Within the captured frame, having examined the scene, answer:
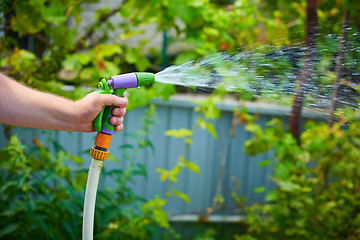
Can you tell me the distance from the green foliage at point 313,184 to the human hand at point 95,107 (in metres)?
1.51

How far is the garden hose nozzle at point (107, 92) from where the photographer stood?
110cm

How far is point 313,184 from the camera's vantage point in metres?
2.49

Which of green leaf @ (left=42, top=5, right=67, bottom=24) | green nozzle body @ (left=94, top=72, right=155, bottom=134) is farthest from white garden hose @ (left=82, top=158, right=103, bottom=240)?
green leaf @ (left=42, top=5, right=67, bottom=24)

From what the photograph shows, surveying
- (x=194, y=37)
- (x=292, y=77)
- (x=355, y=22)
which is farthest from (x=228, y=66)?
(x=355, y=22)

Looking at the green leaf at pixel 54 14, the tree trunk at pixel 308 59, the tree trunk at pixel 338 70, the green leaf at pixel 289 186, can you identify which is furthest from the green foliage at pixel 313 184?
the green leaf at pixel 54 14

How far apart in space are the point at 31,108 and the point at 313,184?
201 cm

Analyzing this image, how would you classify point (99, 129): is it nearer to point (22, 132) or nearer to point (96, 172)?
point (96, 172)

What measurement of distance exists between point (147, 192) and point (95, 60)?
1.22 metres

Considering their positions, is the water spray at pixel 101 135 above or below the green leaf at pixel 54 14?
below

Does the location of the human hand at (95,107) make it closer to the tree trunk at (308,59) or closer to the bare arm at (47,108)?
the bare arm at (47,108)

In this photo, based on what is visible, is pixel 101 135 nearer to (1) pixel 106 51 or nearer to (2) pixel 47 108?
(2) pixel 47 108

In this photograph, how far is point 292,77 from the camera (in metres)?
1.82

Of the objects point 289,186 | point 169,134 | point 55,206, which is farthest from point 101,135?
point 289,186

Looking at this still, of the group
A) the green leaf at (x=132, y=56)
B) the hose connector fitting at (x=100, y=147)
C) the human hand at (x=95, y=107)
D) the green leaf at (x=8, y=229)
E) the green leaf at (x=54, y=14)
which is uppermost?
the green leaf at (x=54, y=14)
